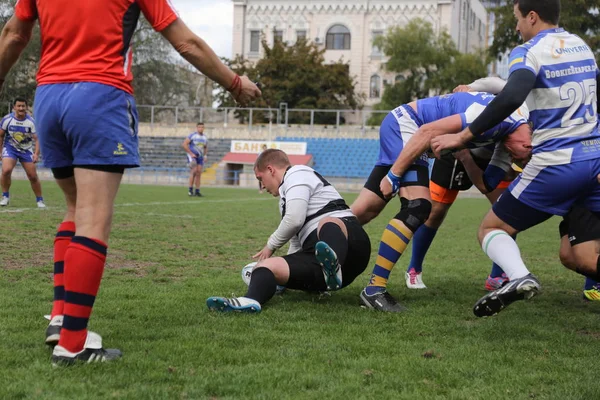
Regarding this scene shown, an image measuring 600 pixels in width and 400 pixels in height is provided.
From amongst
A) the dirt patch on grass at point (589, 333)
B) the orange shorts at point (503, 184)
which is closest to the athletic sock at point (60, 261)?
the dirt patch on grass at point (589, 333)

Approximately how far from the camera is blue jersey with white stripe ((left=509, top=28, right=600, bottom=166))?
4.23 meters

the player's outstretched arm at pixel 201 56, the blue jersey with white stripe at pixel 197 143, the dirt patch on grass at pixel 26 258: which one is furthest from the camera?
the blue jersey with white stripe at pixel 197 143

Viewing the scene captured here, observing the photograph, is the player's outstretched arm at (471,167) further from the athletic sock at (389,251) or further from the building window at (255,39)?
the building window at (255,39)

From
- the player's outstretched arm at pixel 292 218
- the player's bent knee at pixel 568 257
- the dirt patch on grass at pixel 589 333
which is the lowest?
the dirt patch on grass at pixel 589 333

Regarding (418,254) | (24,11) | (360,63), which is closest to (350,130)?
(360,63)

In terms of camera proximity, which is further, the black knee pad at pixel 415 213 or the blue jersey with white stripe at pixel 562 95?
the black knee pad at pixel 415 213

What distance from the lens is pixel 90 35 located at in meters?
3.53

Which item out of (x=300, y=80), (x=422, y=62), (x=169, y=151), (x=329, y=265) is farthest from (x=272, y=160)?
(x=422, y=62)

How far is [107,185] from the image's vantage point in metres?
3.59

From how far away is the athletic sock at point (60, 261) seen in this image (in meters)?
3.97

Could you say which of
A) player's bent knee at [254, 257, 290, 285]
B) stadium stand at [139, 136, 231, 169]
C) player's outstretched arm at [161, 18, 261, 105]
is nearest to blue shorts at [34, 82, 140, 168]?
player's outstretched arm at [161, 18, 261, 105]

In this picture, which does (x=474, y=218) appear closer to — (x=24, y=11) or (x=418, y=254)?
(x=418, y=254)

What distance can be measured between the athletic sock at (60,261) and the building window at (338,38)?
66.1 meters

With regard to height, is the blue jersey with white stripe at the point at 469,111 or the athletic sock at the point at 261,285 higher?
the blue jersey with white stripe at the point at 469,111
